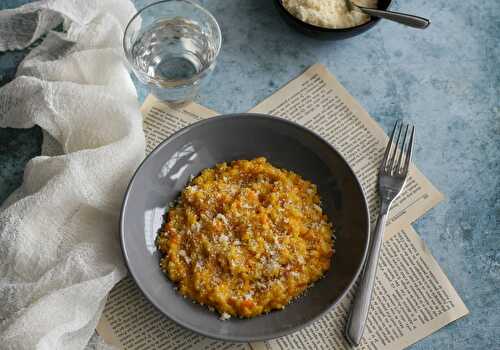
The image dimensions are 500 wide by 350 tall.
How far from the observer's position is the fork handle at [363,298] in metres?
1.35

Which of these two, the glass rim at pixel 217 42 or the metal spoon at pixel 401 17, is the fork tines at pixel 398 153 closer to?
the metal spoon at pixel 401 17

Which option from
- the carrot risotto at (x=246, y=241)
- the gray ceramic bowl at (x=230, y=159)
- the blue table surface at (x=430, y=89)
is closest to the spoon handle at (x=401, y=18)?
the blue table surface at (x=430, y=89)

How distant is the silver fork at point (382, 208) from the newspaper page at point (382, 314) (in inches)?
1.4

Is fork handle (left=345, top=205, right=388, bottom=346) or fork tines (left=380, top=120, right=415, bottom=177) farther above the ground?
fork tines (left=380, top=120, right=415, bottom=177)

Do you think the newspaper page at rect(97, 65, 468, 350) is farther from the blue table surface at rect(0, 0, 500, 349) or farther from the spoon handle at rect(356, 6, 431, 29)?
the spoon handle at rect(356, 6, 431, 29)

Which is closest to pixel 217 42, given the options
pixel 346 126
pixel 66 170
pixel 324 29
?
pixel 324 29

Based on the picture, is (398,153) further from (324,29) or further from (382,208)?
(324,29)

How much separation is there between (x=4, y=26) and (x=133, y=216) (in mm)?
661

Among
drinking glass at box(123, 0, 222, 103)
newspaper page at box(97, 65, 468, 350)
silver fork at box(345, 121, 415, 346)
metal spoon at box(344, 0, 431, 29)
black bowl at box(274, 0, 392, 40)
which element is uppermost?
metal spoon at box(344, 0, 431, 29)

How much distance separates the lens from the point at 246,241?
133 cm

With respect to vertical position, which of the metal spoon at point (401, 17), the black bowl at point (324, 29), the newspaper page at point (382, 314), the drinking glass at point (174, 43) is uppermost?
the metal spoon at point (401, 17)

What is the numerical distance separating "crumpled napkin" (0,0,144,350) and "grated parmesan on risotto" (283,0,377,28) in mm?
445

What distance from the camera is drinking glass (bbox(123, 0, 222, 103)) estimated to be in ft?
5.09

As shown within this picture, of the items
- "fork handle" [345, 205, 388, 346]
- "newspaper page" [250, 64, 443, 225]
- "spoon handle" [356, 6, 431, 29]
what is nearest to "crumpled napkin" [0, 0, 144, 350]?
"newspaper page" [250, 64, 443, 225]
